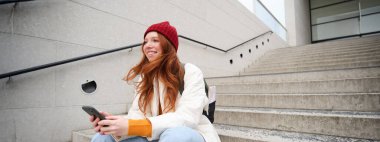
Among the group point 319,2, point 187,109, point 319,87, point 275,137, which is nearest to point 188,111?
point 187,109

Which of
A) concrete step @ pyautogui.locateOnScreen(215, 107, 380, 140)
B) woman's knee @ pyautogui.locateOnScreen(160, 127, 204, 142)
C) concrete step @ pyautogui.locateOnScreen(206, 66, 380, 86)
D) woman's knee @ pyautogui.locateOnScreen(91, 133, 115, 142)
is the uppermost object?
concrete step @ pyautogui.locateOnScreen(206, 66, 380, 86)

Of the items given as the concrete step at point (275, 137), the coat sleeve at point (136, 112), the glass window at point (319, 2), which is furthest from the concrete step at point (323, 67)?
the glass window at point (319, 2)

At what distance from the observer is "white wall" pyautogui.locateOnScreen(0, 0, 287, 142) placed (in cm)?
175

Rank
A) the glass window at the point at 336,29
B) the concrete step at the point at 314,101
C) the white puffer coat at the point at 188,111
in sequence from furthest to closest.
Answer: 1. the glass window at the point at 336,29
2. the concrete step at the point at 314,101
3. the white puffer coat at the point at 188,111

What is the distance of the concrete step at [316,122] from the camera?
5.27 ft

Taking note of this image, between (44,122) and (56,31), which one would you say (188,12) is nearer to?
(56,31)

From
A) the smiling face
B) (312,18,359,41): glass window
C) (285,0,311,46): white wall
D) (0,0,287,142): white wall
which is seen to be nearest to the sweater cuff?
the smiling face

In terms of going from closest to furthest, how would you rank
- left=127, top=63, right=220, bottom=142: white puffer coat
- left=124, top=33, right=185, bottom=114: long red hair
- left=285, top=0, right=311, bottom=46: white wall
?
left=127, top=63, right=220, bottom=142: white puffer coat, left=124, top=33, right=185, bottom=114: long red hair, left=285, top=0, right=311, bottom=46: white wall

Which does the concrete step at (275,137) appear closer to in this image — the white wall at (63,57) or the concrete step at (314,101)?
the concrete step at (314,101)

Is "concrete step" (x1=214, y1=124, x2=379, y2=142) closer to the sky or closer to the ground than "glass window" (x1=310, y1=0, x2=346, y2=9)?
closer to the ground

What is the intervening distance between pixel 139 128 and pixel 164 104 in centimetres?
24

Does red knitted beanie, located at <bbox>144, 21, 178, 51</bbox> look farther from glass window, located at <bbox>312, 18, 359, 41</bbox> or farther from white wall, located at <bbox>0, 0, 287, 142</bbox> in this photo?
glass window, located at <bbox>312, 18, 359, 41</bbox>

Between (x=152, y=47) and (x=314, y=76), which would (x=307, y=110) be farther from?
(x=152, y=47)

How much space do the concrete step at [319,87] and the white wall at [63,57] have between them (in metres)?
1.65
